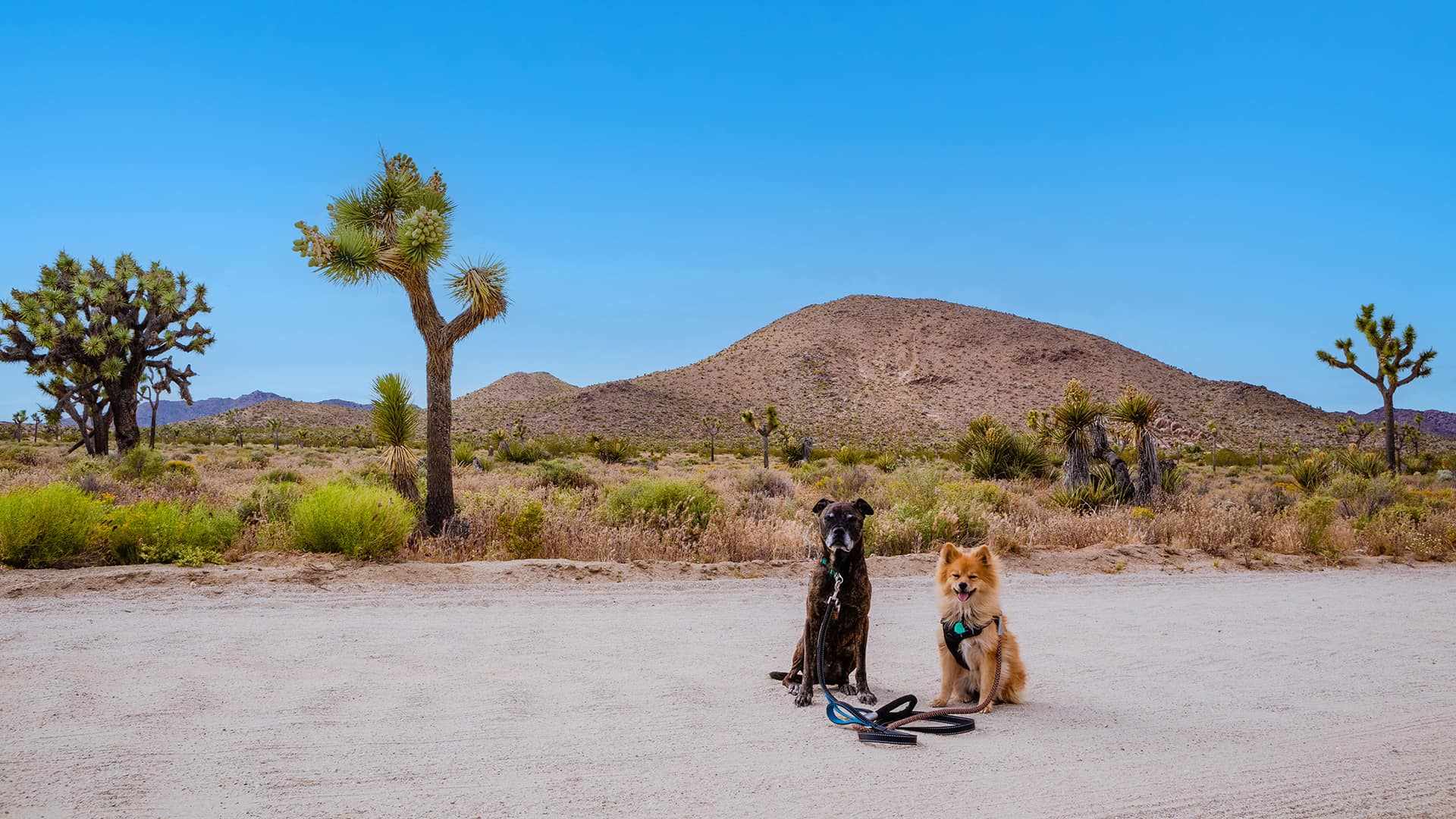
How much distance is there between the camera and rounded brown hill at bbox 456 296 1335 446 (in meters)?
91.1

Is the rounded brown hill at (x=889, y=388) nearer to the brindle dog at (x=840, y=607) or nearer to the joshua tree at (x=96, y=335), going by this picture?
the joshua tree at (x=96, y=335)

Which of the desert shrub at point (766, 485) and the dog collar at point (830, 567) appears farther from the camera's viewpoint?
the desert shrub at point (766, 485)

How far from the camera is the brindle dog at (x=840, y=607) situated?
16.1 feet

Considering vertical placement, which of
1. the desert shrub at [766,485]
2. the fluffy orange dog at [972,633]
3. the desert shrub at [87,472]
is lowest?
the fluffy orange dog at [972,633]

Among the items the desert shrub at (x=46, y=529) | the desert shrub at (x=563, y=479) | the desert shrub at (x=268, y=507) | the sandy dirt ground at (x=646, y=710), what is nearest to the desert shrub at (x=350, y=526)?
the desert shrub at (x=268, y=507)

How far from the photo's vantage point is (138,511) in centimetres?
1054

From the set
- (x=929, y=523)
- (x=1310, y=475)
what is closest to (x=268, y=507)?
(x=929, y=523)

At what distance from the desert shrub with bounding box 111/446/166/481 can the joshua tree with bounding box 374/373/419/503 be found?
9.45 m

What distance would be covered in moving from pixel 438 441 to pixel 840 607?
10400 millimetres

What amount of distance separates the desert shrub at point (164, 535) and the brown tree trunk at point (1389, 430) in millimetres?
35427

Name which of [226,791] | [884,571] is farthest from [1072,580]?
[226,791]

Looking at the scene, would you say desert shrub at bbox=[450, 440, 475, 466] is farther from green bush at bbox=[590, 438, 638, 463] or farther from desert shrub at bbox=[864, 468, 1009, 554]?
desert shrub at bbox=[864, 468, 1009, 554]

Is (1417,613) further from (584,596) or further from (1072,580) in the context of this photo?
(584,596)

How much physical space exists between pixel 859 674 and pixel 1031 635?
2946 mm
